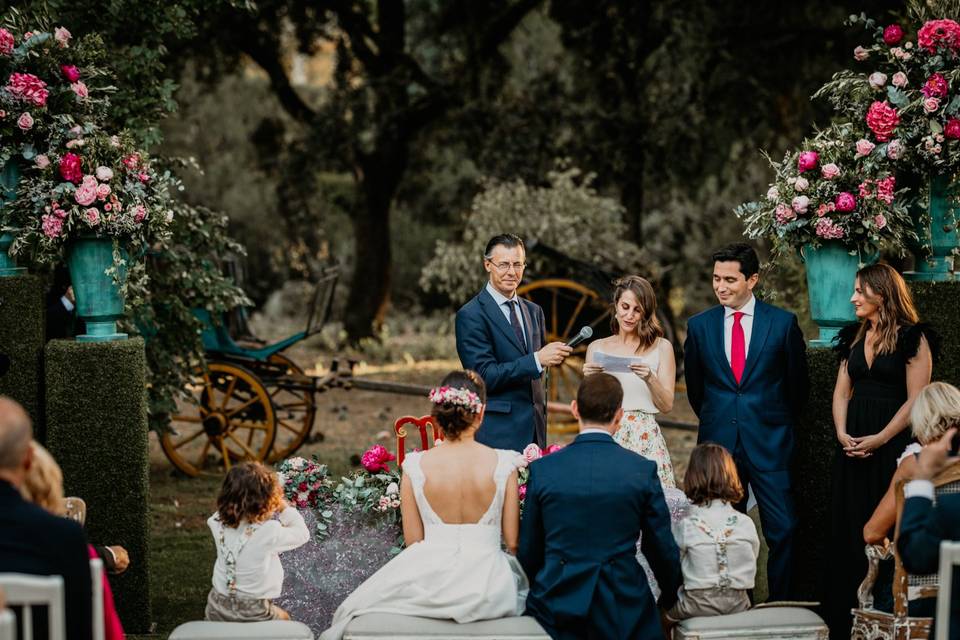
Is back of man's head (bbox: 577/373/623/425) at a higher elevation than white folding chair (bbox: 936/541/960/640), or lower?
higher

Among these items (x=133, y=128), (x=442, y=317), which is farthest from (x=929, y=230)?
(x=442, y=317)

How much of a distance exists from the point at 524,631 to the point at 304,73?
28211 mm

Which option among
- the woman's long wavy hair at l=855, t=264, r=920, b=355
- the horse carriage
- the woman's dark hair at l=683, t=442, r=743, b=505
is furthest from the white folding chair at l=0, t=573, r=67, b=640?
the horse carriage

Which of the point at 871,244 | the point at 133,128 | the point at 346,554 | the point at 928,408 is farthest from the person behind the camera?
the point at 133,128

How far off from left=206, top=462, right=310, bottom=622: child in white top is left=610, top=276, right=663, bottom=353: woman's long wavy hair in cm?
194

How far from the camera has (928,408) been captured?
3812 mm

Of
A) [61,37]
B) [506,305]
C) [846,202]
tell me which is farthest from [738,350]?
[61,37]

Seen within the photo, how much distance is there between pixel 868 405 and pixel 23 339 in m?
3.96

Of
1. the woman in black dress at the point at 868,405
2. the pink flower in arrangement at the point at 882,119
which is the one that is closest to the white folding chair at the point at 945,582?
the woman in black dress at the point at 868,405

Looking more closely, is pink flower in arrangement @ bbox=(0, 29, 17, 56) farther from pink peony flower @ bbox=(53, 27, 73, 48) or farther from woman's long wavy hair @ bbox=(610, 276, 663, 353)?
woman's long wavy hair @ bbox=(610, 276, 663, 353)

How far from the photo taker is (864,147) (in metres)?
5.28

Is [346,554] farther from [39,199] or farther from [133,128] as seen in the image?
[133,128]

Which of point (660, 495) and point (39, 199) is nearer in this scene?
point (660, 495)

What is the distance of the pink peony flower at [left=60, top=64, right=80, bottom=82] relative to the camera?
5.64 m
